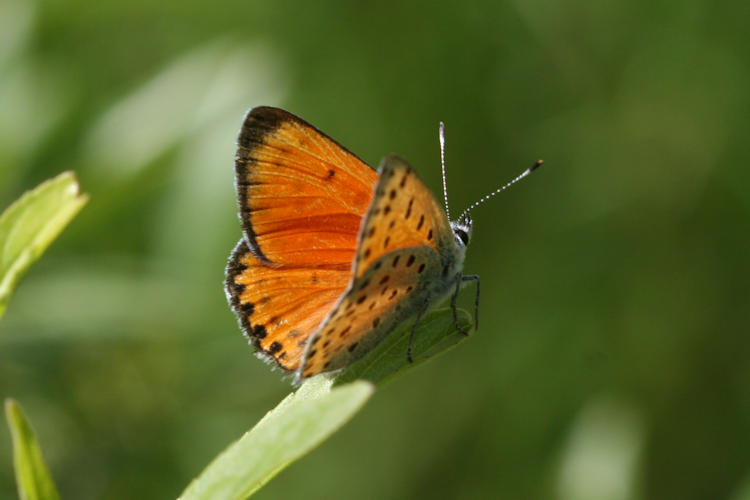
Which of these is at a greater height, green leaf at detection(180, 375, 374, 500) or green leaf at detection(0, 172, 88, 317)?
green leaf at detection(0, 172, 88, 317)

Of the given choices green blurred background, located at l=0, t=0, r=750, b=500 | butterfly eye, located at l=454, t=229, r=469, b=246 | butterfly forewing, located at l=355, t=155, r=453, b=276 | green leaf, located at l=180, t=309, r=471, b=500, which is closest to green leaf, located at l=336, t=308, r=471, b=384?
butterfly forewing, located at l=355, t=155, r=453, b=276

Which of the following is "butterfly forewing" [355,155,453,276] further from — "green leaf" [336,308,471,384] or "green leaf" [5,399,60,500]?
"green leaf" [5,399,60,500]

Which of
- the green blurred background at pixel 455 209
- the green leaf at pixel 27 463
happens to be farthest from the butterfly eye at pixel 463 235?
the green leaf at pixel 27 463

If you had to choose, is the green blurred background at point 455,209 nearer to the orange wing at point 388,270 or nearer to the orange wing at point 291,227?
the orange wing at point 291,227

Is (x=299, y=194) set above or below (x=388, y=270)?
above

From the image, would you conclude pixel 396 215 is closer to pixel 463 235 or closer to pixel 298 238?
pixel 298 238

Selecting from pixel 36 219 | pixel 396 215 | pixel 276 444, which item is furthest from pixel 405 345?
pixel 36 219
